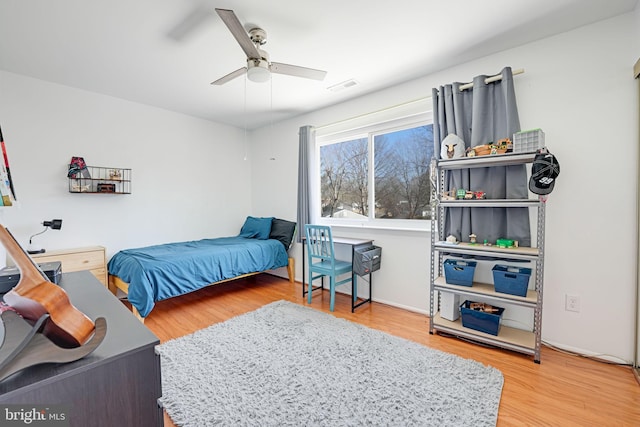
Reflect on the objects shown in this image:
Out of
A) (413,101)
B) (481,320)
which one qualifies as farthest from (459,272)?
(413,101)

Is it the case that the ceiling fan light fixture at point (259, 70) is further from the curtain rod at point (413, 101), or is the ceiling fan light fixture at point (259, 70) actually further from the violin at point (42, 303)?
the violin at point (42, 303)

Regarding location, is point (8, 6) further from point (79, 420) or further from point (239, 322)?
point (239, 322)

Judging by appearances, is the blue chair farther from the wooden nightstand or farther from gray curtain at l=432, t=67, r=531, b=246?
the wooden nightstand

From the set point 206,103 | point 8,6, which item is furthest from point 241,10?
point 206,103

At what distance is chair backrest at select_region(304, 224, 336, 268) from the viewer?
303cm

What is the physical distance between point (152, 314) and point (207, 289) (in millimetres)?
906

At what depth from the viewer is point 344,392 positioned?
1.70 meters

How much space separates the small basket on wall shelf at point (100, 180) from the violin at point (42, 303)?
2.96m

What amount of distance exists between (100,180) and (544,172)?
429 cm

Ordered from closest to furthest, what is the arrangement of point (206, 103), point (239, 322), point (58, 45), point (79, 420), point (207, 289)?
1. point (79, 420)
2. point (58, 45)
3. point (239, 322)
4. point (206, 103)
5. point (207, 289)

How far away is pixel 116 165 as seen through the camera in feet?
11.1

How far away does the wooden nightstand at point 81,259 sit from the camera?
269 cm

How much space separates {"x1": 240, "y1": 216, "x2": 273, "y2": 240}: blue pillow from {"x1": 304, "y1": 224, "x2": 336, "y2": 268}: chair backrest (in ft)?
3.82

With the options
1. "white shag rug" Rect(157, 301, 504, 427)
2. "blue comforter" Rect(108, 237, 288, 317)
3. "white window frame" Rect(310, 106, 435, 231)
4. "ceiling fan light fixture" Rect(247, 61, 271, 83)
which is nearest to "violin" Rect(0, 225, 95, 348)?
"white shag rug" Rect(157, 301, 504, 427)
